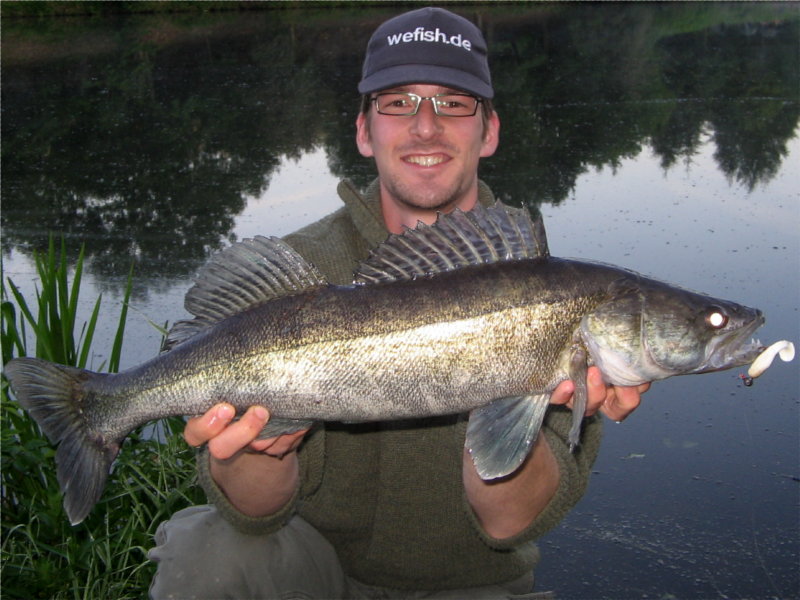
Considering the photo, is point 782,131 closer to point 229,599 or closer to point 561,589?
point 561,589

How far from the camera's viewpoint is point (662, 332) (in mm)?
2740

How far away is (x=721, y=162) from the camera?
38.0 feet

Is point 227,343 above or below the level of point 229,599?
above

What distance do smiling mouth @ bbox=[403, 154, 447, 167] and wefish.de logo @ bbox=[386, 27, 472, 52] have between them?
1.78ft

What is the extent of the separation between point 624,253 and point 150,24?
2673cm

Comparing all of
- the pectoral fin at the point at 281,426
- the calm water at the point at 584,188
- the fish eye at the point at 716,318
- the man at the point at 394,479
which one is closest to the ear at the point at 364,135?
the man at the point at 394,479

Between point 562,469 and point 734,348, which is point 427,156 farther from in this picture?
point 734,348

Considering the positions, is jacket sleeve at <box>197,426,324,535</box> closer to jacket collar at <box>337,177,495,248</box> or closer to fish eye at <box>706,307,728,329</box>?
jacket collar at <box>337,177,495,248</box>

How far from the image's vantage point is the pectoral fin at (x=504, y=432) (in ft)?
8.93

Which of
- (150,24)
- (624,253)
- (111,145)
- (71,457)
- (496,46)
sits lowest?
(71,457)

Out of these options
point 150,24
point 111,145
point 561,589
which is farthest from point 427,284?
point 150,24

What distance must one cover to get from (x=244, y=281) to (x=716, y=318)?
61.2 inches

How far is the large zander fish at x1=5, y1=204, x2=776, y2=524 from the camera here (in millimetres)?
2662

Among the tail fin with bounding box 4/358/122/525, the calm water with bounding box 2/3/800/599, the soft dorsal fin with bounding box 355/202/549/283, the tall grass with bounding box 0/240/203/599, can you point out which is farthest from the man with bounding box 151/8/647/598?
the calm water with bounding box 2/3/800/599
